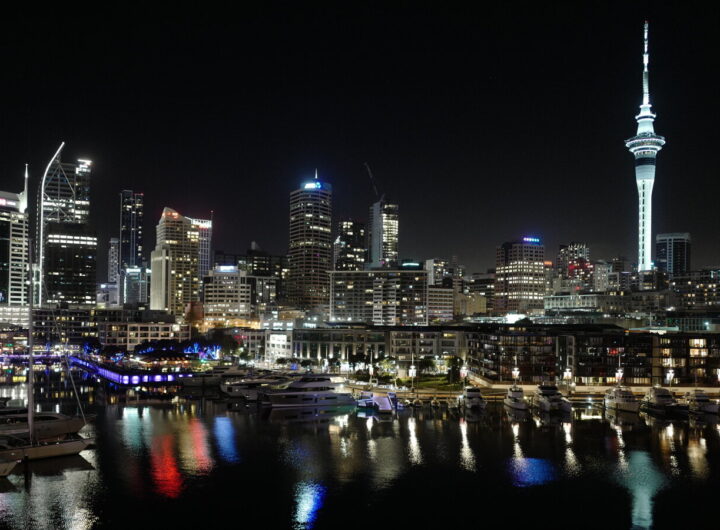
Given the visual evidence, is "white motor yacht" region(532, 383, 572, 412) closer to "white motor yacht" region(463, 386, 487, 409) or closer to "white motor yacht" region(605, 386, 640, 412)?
"white motor yacht" region(605, 386, 640, 412)

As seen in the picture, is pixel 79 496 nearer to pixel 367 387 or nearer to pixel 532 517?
pixel 532 517

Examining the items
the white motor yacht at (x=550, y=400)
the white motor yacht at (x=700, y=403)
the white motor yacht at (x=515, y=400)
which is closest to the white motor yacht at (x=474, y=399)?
the white motor yacht at (x=515, y=400)

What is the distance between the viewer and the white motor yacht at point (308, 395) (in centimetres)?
5953

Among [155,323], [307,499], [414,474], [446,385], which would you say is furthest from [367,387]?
[155,323]

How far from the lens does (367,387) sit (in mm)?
68500

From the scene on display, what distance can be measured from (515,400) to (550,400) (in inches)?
117

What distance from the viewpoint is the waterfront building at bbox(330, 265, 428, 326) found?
6658 inches

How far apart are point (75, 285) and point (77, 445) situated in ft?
522

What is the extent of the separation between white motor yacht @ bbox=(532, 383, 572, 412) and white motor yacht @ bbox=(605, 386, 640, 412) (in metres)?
4.34

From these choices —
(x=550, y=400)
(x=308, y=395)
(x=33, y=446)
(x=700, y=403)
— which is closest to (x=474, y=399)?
(x=550, y=400)

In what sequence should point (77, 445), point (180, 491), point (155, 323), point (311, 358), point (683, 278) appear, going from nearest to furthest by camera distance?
point (180, 491), point (77, 445), point (311, 358), point (155, 323), point (683, 278)

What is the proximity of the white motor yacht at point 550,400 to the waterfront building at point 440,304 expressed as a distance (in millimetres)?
121220

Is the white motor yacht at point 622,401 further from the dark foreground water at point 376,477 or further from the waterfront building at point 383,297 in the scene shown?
the waterfront building at point 383,297

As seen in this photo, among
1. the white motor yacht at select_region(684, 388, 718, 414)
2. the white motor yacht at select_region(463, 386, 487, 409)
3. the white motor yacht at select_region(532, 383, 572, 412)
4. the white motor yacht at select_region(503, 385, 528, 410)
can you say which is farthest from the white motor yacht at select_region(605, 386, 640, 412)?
the white motor yacht at select_region(463, 386, 487, 409)
